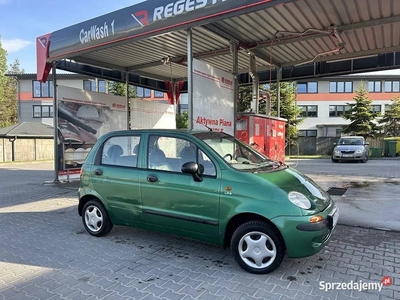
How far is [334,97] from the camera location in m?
38.5

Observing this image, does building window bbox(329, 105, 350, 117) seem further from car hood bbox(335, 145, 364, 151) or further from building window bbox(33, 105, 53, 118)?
building window bbox(33, 105, 53, 118)

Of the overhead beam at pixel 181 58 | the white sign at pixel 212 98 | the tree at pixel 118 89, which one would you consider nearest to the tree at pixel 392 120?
the tree at pixel 118 89

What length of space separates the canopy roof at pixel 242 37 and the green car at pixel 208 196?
2.92 meters

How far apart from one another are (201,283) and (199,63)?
5.19 m

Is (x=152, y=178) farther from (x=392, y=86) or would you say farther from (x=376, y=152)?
(x=392, y=86)

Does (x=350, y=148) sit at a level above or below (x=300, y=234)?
above

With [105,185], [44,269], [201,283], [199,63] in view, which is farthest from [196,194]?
[199,63]

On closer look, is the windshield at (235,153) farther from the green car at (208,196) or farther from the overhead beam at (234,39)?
the overhead beam at (234,39)

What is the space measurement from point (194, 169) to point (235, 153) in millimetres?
881

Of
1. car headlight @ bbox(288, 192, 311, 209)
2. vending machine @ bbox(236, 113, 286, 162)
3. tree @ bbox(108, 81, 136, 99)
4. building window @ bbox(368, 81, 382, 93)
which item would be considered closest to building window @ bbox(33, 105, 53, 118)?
tree @ bbox(108, 81, 136, 99)

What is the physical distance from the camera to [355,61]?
10414mm

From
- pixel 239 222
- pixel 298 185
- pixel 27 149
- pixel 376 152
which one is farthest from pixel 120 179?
pixel 27 149

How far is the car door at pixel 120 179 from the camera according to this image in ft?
15.5

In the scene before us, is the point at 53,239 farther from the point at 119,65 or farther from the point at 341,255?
the point at 119,65
